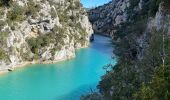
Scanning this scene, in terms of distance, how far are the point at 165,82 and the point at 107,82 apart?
14637 mm

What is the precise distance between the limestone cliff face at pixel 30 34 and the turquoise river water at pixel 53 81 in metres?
2.58

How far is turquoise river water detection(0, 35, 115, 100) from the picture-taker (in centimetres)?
3840

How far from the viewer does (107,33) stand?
115 metres

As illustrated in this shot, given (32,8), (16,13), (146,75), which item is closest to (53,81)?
(16,13)

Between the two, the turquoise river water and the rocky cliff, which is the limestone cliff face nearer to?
the turquoise river water

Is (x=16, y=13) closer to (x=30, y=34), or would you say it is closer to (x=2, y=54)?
(x=30, y=34)

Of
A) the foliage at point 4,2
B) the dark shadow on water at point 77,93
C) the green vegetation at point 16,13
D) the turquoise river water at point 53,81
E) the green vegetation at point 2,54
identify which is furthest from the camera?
the foliage at point 4,2

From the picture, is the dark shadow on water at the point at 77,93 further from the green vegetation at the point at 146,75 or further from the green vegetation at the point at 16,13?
the green vegetation at the point at 16,13

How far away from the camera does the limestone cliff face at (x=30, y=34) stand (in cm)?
5444

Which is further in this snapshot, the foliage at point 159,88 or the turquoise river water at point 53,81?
the turquoise river water at point 53,81

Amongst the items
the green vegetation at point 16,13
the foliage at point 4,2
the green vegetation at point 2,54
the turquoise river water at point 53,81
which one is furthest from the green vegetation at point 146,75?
the foliage at point 4,2

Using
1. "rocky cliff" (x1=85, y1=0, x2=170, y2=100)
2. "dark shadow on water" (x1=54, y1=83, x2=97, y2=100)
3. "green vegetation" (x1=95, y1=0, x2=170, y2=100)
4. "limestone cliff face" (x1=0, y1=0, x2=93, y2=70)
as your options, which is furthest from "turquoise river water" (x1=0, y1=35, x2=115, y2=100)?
"green vegetation" (x1=95, y1=0, x2=170, y2=100)

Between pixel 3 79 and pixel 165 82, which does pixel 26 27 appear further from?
pixel 165 82

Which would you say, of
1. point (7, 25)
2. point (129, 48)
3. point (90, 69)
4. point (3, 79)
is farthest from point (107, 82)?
point (7, 25)
